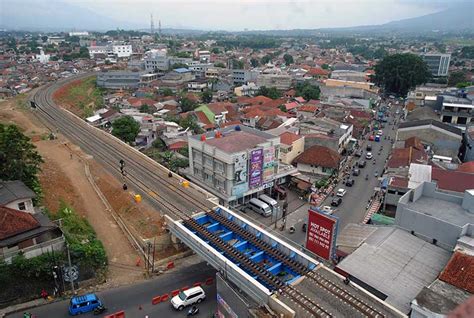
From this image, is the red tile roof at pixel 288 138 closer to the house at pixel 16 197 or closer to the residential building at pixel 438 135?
the residential building at pixel 438 135

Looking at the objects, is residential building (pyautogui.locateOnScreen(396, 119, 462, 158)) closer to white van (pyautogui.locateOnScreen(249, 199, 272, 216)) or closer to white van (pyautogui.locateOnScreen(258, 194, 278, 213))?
white van (pyautogui.locateOnScreen(258, 194, 278, 213))

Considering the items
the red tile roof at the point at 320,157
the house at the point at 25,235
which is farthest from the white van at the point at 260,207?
the house at the point at 25,235

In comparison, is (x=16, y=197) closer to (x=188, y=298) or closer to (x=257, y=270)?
(x=188, y=298)

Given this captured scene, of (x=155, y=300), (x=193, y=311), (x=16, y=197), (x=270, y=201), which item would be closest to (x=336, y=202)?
(x=270, y=201)

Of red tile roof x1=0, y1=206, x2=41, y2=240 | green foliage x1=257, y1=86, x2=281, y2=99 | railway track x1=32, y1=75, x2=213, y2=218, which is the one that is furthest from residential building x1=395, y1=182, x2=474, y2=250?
green foliage x1=257, y1=86, x2=281, y2=99

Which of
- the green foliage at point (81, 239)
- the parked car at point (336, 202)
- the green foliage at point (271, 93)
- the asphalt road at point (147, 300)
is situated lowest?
the asphalt road at point (147, 300)
